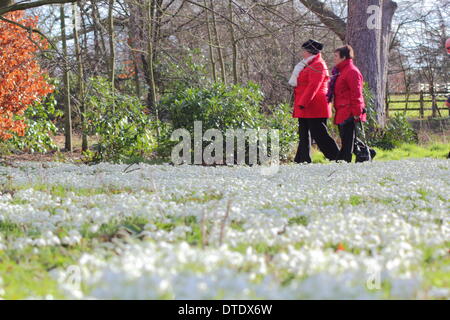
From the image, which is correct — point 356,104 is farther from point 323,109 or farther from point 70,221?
point 70,221

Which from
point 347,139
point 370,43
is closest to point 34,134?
point 347,139

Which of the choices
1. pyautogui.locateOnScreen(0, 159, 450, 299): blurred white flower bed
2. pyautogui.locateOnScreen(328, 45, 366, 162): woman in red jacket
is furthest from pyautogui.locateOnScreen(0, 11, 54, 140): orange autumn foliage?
pyautogui.locateOnScreen(328, 45, 366, 162): woman in red jacket

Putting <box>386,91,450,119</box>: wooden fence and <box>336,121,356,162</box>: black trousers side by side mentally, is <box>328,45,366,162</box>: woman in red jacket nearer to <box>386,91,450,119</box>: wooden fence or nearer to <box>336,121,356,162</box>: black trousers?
<box>336,121,356,162</box>: black trousers

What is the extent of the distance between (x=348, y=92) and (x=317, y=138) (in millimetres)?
1030

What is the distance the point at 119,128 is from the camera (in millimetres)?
10742

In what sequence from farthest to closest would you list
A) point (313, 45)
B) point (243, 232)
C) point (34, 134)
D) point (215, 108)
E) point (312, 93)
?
point (34, 134)
point (215, 108)
point (313, 45)
point (312, 93)
point (243, 232)

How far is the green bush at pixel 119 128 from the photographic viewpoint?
10688 millimetres

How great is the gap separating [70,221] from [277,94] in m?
14.7

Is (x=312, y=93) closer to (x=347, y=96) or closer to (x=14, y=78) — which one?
(x=347, y=96)

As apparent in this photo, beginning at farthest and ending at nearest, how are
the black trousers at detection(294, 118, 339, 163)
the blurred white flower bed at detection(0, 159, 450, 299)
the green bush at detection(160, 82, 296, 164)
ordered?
the green bush at detection(160, 82, 296, 164) → the black trousers at detection(294, 118, 339, 163) → the blurred white flower bed at detection(0, 159, 450, 299)

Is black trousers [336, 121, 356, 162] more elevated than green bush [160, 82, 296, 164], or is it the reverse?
green bush [160, 82, 296, 164]

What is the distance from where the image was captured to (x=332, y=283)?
6.74ft

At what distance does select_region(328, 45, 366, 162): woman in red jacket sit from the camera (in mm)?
9453
